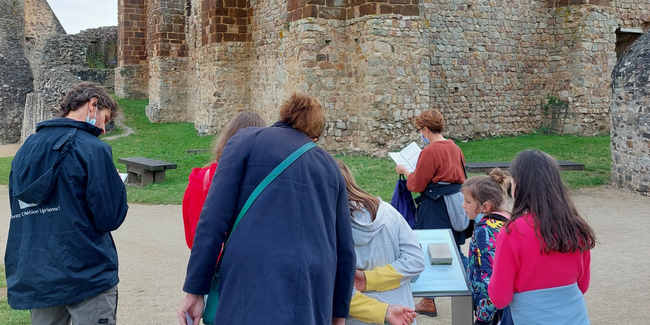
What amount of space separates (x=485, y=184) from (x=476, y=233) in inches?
15.2

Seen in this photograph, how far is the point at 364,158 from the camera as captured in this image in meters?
12.0

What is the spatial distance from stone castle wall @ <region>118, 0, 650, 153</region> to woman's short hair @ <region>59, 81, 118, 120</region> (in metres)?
9.10

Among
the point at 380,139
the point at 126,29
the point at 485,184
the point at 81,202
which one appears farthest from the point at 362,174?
the point at 126,29

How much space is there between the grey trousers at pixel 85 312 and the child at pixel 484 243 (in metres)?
1.75

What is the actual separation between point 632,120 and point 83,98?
8266mm

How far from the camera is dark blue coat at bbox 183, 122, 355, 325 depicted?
2.08m

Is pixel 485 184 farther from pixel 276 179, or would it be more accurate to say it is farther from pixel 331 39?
pixel 331 39

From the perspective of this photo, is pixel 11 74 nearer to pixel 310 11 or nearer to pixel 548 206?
pixel 310 11

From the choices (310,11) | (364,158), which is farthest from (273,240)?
(310,11)

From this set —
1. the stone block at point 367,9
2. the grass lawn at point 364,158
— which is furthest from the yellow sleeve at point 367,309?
the stone block at point 367,9

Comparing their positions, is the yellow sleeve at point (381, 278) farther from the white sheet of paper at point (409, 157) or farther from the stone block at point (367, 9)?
the stone block at point (367, 9)

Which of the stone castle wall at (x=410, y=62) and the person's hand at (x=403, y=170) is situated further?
the stone castle wall at (x=410, y=62)

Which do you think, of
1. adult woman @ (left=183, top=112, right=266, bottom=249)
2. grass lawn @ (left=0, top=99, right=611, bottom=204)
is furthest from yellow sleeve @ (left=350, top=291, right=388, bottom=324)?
grass lawn @ (left=0, top=99, right=611, bottom=204)

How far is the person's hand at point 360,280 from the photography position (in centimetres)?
255
